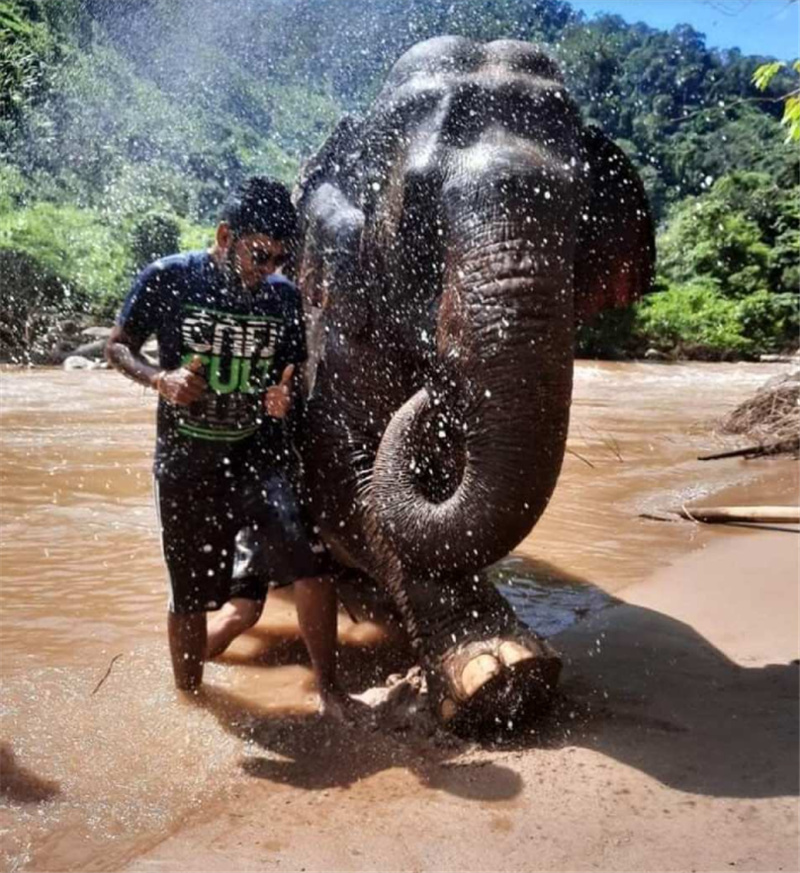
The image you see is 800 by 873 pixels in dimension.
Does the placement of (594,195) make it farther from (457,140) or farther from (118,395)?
(118,395)

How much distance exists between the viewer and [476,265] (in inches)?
125

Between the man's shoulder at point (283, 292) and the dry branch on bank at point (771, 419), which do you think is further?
the dry branch on bank at point (771, 419)

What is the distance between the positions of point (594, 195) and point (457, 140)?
1.85 feet

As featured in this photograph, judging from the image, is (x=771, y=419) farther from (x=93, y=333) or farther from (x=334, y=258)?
(x=93, y=333)

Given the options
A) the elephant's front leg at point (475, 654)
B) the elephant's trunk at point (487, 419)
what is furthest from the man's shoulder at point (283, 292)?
the elephant's front leg at point (475, 654)

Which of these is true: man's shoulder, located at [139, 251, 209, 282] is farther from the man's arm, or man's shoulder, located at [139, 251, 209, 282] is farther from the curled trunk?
the curled trunk

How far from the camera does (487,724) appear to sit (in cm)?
300

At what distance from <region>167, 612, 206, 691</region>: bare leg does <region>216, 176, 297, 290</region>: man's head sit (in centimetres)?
100

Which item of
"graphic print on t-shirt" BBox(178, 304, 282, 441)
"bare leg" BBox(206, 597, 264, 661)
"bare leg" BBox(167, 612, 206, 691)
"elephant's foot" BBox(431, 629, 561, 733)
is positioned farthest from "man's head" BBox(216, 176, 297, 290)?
"elephant's foot" BBox(431, 629, 561, 733)

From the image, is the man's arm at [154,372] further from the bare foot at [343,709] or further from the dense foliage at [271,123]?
the dense foliage at [271,123]

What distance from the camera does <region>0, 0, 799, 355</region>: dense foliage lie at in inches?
122

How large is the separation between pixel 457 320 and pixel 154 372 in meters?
0.86

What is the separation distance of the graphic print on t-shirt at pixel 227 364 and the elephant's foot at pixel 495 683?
90 cm

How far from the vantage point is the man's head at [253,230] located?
10.00 ft
